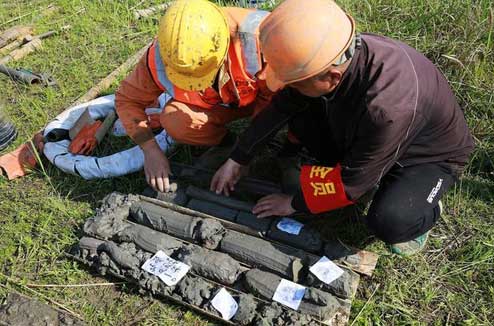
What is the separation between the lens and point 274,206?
2938 mm

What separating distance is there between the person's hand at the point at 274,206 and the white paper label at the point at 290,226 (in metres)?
0.06

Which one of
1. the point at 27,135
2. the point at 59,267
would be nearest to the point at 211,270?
the point at 59,267

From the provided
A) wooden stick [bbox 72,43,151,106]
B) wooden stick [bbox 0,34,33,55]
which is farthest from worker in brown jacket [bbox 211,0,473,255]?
wooden stick [bbox 0,34,33,55]

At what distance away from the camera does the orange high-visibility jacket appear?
9.45ft

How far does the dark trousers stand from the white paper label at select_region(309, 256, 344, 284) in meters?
0.33

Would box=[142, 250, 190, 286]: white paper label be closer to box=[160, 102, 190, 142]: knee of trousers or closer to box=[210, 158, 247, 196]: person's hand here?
box=[210, 158, 247, 196]: person's hand

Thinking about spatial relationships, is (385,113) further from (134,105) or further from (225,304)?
(134,105)

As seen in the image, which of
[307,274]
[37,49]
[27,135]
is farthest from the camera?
[37,49]

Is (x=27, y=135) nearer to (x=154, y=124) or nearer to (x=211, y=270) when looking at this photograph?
(x=154, y=124)

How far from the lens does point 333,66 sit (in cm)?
218

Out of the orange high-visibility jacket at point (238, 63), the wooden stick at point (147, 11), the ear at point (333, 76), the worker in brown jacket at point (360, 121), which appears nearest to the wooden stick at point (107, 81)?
the wooden stick at point (147, 11)

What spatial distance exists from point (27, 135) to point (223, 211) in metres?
2.20

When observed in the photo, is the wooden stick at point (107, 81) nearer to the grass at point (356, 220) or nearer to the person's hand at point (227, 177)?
the grass at point (356, 220)

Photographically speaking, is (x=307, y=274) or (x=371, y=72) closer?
(x=371, y=72)
